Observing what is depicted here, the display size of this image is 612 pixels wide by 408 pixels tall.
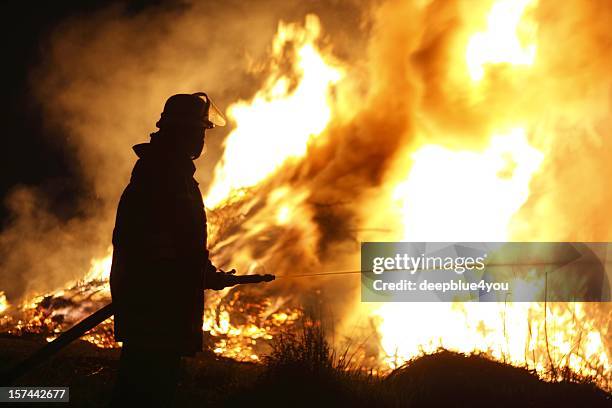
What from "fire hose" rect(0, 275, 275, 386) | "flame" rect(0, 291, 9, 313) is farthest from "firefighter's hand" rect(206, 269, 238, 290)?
"flame" rect(0, 291, 9, 313)

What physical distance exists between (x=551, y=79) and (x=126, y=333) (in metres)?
7.13

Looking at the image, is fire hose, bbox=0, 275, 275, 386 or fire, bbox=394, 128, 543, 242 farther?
fire, bbox=394, 128, 543, 242

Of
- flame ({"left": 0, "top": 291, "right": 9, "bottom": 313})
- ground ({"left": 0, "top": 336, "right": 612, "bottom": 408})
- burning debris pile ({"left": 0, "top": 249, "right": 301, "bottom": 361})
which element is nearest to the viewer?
ground ({"left": 0, "top": 336, "right": 612, "bottom": 408})

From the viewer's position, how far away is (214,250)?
27.1 ft

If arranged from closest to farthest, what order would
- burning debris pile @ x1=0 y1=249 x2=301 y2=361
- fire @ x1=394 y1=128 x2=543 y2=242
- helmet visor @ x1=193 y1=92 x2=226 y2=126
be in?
helmet visor @ x1=193 y1=92 x2=226 y2=126
burning debris pile @ x1=0 y1=249 x2=301 y2=361
fire @ x1=394 y1=128 x2=543 y2=242

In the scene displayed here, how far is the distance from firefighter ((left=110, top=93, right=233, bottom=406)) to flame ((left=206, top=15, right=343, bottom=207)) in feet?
17.0

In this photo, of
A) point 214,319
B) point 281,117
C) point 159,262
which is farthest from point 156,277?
point 281,117

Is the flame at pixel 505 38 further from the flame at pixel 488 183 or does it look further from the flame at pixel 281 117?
the flame at pixel 281 117

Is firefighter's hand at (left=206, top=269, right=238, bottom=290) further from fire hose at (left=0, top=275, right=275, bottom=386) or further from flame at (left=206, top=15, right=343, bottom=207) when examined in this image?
flame at (left=206, top=15, right=343, bottom=207)

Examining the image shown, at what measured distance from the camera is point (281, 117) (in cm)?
893

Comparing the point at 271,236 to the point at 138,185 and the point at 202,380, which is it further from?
the point at 138,185

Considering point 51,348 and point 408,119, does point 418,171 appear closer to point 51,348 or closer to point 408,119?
point 408,119

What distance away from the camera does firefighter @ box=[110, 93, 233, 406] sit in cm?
Result: 334

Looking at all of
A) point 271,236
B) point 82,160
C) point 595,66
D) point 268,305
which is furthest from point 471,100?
point 82,160
